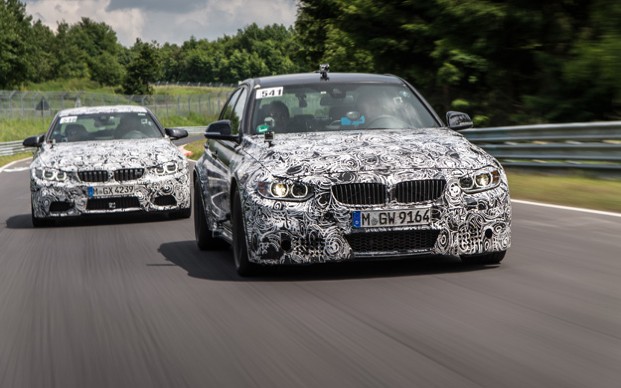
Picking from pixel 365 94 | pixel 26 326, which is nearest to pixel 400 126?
pixel 365 94

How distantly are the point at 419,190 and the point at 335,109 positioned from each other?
1595 mm

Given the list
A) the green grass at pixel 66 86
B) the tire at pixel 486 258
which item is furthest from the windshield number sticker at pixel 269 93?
the green grass at pixel 66 86

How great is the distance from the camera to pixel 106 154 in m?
14.0

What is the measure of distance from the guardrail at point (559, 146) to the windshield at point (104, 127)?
5.98 meters

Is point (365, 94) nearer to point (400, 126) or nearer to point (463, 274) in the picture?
point (400, 126)

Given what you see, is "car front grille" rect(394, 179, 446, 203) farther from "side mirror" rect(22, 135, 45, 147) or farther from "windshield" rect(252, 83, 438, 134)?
"side mirror" rect(22, 135, 45, 147)

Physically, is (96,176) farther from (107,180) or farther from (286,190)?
(286,190)

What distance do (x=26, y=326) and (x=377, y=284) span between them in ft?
7.50

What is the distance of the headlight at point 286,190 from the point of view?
24.8ft

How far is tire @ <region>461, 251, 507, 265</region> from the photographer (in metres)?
8.12

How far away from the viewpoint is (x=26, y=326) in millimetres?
6746

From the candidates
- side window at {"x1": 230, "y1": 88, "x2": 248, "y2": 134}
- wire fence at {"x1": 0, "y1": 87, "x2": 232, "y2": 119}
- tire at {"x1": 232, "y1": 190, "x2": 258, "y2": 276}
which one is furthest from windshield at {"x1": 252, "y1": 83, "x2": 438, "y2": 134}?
wire fence at {"x1": 0, "y1": 87, "x2": 232, "y2": 119}

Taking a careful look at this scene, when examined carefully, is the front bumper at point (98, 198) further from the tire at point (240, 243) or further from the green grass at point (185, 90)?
the green grass at point (185, 90)

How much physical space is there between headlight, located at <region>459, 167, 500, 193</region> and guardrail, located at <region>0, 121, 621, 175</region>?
796 centimetres
